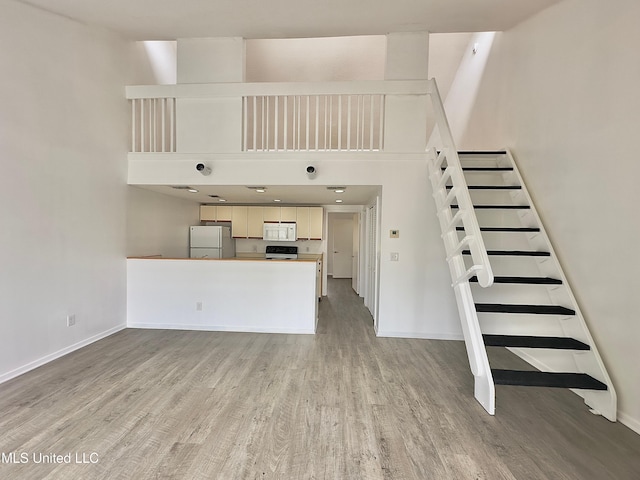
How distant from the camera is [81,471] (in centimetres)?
162

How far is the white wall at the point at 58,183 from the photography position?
8.59ft

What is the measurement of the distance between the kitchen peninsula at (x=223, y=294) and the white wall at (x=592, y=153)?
2786 mm

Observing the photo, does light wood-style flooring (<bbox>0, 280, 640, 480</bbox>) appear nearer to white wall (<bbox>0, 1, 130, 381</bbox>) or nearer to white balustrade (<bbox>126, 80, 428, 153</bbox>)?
white wall (<bbox>0, 1, 130, 381</bbox>)

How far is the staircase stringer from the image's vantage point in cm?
221

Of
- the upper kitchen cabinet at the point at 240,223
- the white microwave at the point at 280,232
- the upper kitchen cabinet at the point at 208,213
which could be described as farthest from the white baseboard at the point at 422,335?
the upper kitchen cabinet at the point at 208,213

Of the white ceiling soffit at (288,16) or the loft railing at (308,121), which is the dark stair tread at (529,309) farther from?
the white ceiling soffit at (288,16)

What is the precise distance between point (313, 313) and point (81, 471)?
8.85 ft

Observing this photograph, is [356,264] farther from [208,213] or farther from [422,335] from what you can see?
[422,335]

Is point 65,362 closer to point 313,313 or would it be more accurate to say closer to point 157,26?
point 313,313

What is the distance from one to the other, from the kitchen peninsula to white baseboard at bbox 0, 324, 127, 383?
43 centimetres

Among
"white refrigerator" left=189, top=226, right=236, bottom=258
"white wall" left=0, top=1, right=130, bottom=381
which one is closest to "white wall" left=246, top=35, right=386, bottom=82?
"white wall" left=0, top=1, right=130, bottom=381

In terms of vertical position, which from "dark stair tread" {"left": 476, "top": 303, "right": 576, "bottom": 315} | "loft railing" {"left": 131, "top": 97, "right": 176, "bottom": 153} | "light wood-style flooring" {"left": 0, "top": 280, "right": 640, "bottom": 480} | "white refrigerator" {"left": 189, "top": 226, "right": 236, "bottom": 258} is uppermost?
"loft railing" {"left": 131, "top": 97, "right": 176, "bottom": 153}

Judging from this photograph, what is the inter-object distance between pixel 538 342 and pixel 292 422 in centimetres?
209

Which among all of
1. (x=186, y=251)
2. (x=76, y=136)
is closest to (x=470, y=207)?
(x=76, y=136)
